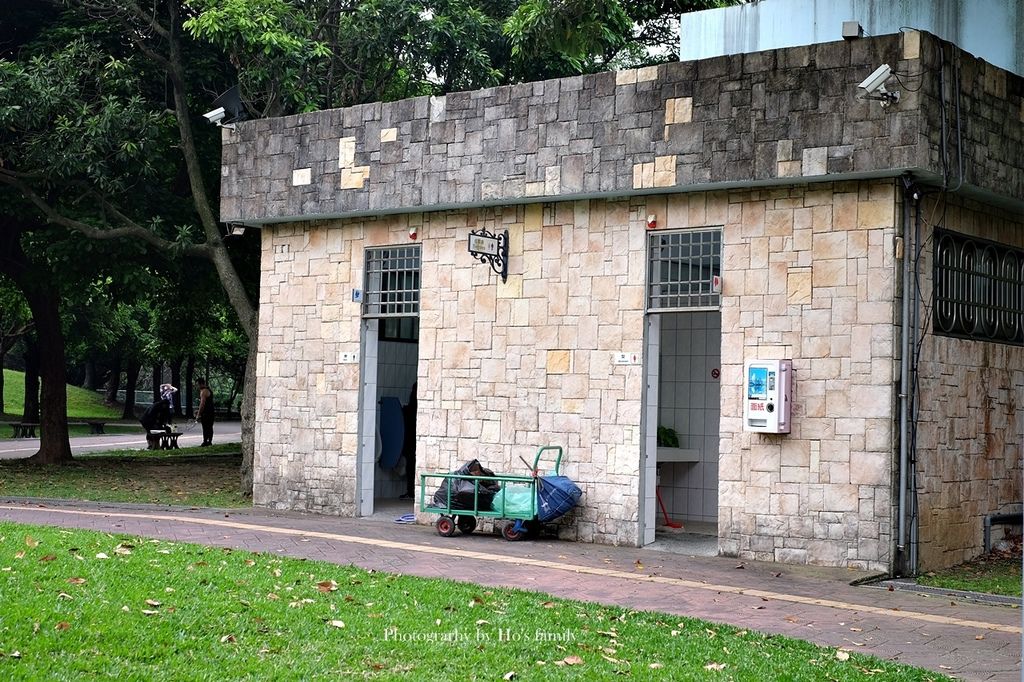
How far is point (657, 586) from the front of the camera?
11.0 meters

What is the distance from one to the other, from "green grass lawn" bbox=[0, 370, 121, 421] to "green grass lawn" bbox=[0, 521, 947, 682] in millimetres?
44126

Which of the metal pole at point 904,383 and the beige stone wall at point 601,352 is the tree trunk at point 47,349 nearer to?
the beige stone wall at point 601,352

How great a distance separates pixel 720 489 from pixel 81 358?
149ft

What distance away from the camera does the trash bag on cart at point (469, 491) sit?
13906mm

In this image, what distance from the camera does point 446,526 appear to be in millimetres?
14227

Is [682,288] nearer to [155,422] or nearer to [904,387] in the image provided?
[904,387]

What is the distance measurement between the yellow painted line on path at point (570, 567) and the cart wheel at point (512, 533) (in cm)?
123

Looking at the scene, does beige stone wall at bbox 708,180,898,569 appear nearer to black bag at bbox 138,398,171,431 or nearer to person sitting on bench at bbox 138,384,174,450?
person sitting on bench at bbox 138,384,174,450

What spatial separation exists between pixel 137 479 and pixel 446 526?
9.18 metres

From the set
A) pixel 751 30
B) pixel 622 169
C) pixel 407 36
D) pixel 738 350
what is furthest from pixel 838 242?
A: pixel 407 36

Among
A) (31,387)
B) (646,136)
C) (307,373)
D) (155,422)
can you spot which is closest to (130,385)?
(31,387)

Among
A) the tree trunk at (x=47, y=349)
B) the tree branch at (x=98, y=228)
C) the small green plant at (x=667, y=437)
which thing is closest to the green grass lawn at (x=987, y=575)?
the small green plant at (x=667, y=437)

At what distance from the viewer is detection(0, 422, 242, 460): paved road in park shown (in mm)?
29078

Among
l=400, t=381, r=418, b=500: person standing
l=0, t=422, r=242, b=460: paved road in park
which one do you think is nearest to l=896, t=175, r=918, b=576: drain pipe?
l=400, t=381, r=418, b=500: person standing
